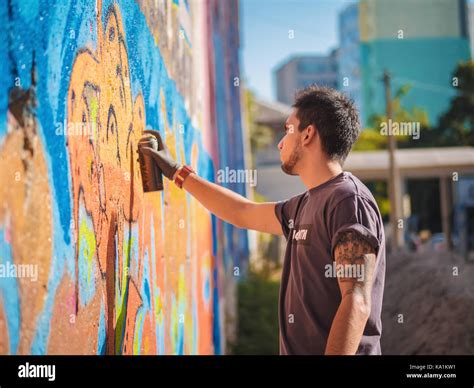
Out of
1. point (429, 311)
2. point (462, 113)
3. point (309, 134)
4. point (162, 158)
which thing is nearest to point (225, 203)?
point (162, 158)

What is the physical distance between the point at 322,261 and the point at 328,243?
0.24ft

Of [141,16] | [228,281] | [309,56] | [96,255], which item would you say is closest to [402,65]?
[309,56]

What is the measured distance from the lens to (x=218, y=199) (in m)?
2.93

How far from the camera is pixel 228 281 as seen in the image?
746 centimetres

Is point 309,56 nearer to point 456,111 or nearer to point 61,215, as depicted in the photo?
point 456,111

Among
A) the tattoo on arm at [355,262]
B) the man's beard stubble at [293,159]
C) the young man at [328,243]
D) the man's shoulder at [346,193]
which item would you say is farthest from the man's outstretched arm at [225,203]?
the tattoo on arm at [355,262]

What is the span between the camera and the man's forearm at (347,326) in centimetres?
212

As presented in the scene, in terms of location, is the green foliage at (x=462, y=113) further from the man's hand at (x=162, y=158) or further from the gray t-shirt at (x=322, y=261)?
the gray t-shirt at (x=322, y=261)

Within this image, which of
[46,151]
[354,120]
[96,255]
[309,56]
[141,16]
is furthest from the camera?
[309,56]

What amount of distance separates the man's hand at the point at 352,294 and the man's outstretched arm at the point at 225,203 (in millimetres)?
671

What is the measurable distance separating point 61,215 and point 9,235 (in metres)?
0.29

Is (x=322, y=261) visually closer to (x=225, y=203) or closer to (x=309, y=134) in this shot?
(x=309, y=134)

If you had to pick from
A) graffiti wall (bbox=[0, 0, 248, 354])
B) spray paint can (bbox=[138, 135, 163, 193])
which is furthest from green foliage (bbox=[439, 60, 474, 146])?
spray paint can (bbox=[138, 135, 163, 193])

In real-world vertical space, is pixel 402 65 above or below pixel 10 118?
above
